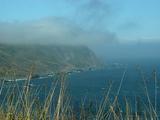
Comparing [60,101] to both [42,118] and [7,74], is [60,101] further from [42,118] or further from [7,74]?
[7,74]

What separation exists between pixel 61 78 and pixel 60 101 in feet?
1.20

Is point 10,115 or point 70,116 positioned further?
point 70,116

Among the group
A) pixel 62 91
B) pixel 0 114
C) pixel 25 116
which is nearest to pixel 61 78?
pixel 62 91

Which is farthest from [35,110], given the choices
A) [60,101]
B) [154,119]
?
[154,119]

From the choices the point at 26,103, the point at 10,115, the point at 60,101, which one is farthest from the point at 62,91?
the point at 10,115

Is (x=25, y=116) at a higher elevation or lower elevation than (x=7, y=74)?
lower

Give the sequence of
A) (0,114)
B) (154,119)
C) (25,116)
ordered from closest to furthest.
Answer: (154,119), (25,116), (0,114)

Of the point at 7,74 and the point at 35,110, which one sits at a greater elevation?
Answer: the point at 7,74

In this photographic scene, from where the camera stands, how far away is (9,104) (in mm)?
7633

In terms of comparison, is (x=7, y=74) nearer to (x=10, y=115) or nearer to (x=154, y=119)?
(x=10, y=115)

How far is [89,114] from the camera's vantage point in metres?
8.12

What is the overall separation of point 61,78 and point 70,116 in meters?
1.20

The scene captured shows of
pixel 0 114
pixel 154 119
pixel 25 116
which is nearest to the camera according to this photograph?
pixel 154 119

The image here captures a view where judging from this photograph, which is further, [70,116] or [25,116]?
[70,116]
